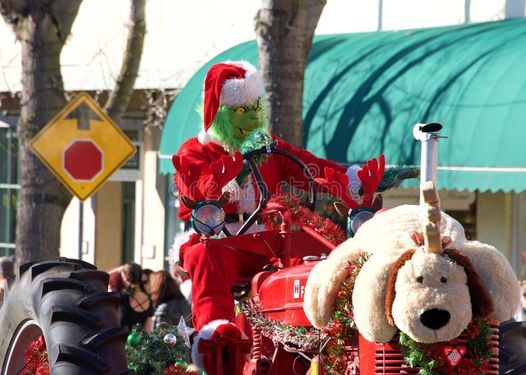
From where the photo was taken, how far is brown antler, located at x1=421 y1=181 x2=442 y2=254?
4.68 m

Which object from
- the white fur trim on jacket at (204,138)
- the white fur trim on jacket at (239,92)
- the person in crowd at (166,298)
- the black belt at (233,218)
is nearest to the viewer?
the black belt at (233,218)

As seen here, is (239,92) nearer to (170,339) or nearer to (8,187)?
(170,339)

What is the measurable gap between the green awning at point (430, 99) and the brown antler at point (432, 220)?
8176mm

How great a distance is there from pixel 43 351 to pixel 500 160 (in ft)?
23.9

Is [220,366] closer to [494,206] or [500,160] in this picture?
[500,160]

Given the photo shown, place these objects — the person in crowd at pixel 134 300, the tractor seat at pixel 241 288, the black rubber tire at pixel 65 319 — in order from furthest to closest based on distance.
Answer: the person in crowd at pixel 134 300 < the tractor seat at pixel 241 288 < the black rubber tire at pixel 65 319

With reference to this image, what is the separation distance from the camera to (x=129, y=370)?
6.15 metres

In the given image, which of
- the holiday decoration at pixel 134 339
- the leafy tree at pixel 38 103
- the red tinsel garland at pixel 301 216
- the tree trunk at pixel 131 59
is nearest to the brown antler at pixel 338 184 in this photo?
the red tinsel garland at pixel 301 216

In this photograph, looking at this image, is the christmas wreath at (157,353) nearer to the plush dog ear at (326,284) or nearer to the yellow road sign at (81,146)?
the plush dog ear at (326,284)

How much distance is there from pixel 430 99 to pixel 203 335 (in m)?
7.76

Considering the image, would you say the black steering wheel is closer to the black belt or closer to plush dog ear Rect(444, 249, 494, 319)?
the black belt

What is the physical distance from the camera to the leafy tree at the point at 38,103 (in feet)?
41.4

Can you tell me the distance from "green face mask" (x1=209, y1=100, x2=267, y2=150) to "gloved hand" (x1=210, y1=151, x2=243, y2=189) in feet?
3.31

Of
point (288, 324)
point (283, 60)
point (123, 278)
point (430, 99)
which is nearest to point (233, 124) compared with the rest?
point (288, 324)
